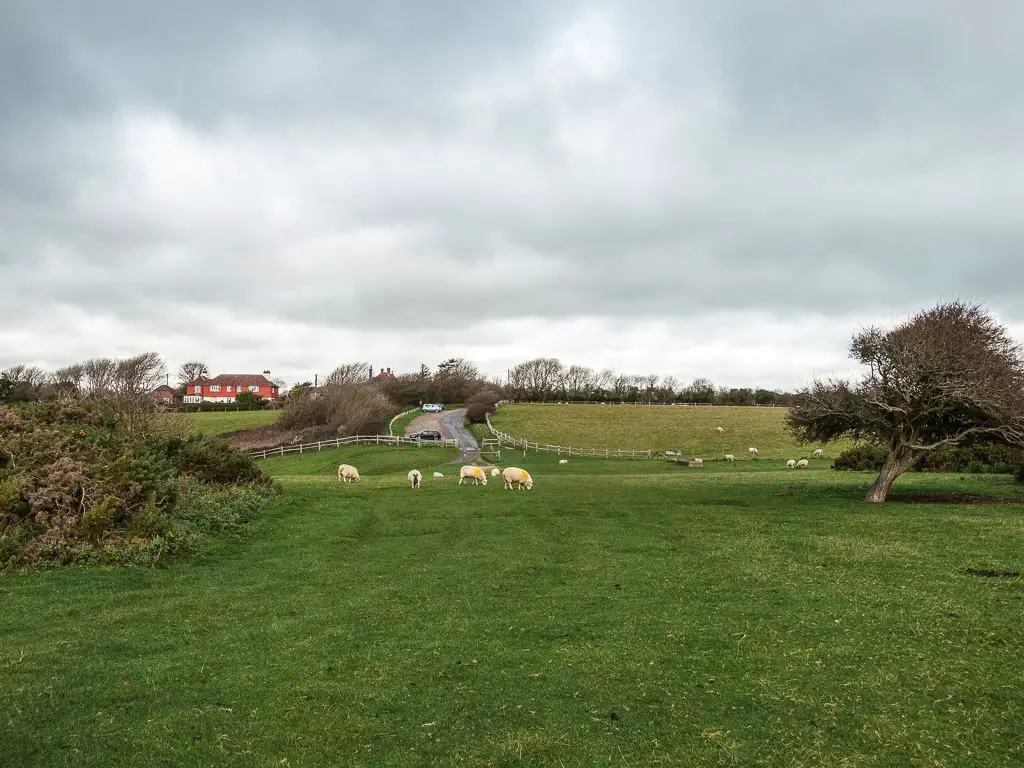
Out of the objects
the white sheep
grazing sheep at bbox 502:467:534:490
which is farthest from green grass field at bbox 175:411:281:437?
grazing sheep at bbox 502:467:534:490

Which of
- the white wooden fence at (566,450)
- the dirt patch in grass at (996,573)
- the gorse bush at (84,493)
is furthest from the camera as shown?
the white wooden fence at (566,450)

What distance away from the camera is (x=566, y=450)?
62.8 metres

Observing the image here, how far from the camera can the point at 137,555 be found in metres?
13.0

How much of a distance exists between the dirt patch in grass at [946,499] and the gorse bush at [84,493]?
21897 mm

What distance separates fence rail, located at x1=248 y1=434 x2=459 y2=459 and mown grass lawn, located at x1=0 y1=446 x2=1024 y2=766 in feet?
143

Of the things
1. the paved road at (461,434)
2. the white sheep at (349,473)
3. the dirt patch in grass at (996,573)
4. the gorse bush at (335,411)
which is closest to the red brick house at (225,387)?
the paved road at (461,434)

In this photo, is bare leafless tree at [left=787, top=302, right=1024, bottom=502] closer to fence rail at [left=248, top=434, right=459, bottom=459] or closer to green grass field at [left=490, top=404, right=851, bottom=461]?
green grass field at [left=490, top=404, right=851, bottom=461]

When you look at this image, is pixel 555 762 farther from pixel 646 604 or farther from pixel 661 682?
pixel 646 604

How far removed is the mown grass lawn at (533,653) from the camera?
580 cm

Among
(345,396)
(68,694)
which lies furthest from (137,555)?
(345,396)

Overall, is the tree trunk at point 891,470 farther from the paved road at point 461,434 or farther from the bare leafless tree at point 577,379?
the bare leafless tree at point 577,379

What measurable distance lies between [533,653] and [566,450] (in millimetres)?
55096

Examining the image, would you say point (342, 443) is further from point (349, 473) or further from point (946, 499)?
point (946, 499)

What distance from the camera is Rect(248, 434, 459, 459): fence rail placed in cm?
5659
